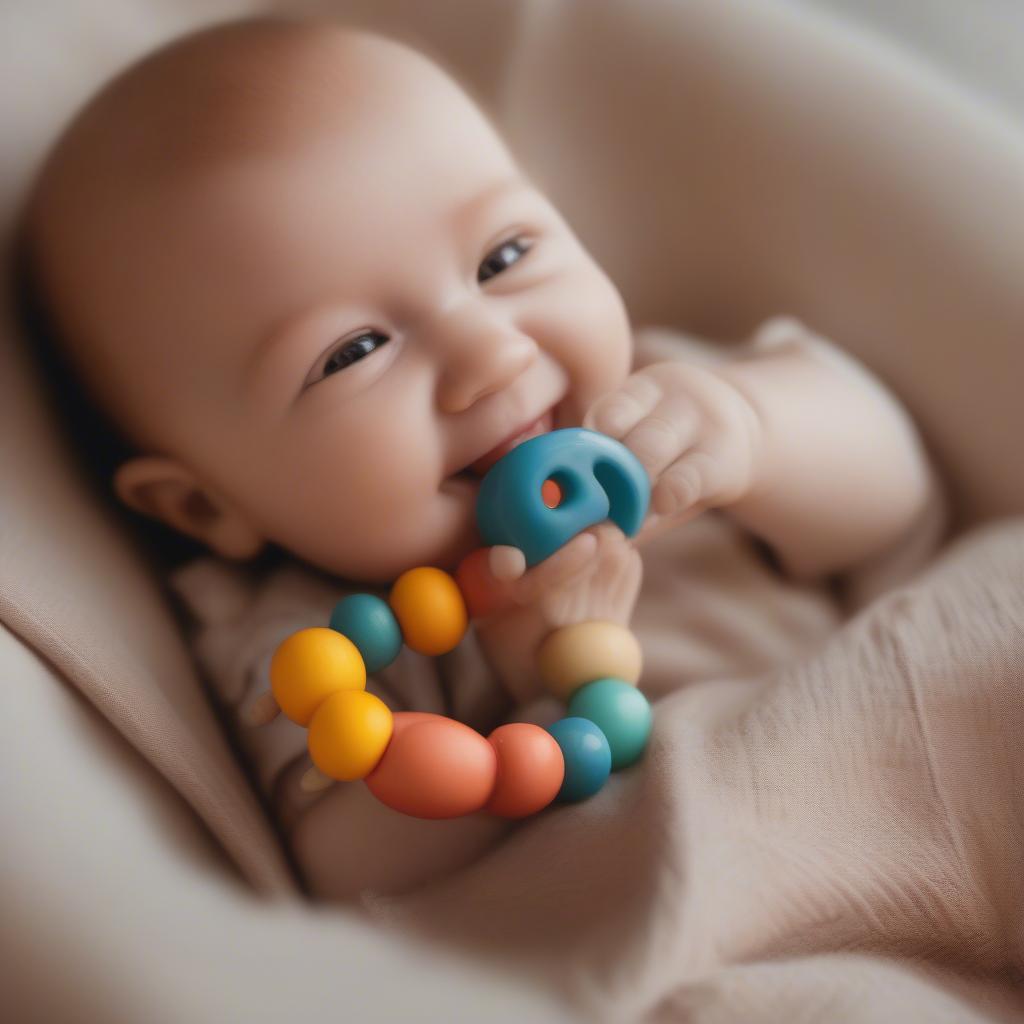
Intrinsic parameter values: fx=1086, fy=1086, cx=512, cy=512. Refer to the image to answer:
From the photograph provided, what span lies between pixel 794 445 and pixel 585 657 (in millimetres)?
260

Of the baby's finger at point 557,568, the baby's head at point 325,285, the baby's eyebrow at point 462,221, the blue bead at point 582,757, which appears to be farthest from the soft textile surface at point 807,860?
the baby's eyebrow at point 462,221

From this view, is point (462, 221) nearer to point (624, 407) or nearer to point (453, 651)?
point (624, 407)

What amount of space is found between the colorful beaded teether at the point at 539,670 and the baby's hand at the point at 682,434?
3 cm

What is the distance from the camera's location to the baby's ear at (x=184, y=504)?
80 cm

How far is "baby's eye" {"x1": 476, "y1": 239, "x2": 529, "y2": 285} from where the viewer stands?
74 centimetres

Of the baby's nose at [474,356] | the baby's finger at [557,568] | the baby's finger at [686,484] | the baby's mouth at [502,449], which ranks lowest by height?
the baby's finger at [686,484]

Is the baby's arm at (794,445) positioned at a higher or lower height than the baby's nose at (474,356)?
lower

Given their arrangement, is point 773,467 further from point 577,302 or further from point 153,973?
point 153,973

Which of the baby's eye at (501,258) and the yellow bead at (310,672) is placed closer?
the yellow bead at (310,672)

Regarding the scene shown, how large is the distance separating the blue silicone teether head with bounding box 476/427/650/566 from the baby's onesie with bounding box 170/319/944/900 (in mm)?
132

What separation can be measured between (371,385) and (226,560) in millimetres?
255

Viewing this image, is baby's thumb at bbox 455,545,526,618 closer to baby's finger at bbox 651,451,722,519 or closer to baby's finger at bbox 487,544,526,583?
baby's finger at bbox 487,544,526,583

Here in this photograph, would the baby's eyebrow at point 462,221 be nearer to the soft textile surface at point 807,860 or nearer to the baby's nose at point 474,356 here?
the baby's nose at point 474,356

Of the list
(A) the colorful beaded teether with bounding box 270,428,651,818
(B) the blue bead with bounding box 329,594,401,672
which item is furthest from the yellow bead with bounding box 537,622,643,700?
(B) the blue bead with bounding box 329,594,401,672
